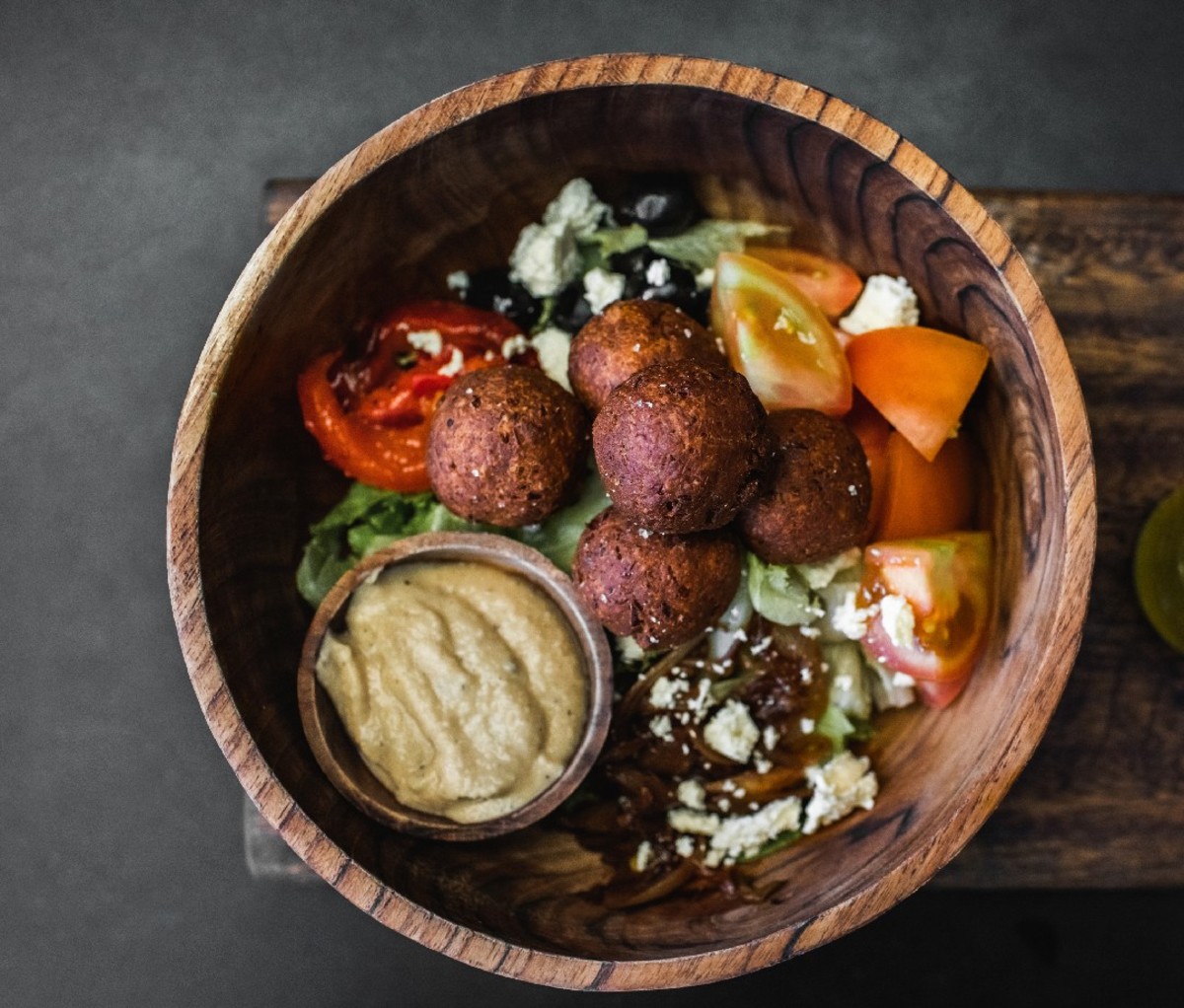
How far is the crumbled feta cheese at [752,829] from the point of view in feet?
7.05

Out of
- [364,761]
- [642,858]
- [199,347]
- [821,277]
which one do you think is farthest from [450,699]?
[199,347]

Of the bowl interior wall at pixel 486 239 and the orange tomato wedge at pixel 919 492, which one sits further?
the orange tomato wedge at pixel 919 492

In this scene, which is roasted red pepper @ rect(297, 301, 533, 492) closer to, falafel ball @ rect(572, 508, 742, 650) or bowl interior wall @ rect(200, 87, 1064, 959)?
bowl interior wall @ rect(200, 87, 1064, 959)

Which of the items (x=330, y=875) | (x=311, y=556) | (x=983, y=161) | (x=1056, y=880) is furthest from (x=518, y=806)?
(x=983, y=161)

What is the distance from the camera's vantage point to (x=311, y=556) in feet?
7.24

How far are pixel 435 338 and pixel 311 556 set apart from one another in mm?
492

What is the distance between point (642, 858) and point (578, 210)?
4.14 feet

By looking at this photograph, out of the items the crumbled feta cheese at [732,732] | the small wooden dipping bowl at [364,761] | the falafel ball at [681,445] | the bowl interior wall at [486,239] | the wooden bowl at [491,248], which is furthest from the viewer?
the crumbled feta cheese at [732,732]

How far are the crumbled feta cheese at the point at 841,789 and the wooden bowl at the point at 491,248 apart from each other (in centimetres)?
3

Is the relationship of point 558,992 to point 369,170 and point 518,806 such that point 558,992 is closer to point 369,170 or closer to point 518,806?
point 518,806

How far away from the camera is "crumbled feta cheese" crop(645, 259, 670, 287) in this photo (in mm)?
2150

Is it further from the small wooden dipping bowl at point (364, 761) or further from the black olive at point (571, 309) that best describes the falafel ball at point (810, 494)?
the black olive at point (571, 309)

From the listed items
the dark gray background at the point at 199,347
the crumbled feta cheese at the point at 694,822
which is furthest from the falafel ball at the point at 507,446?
the dark gray background at the point at 199,347

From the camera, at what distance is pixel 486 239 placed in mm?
2260
